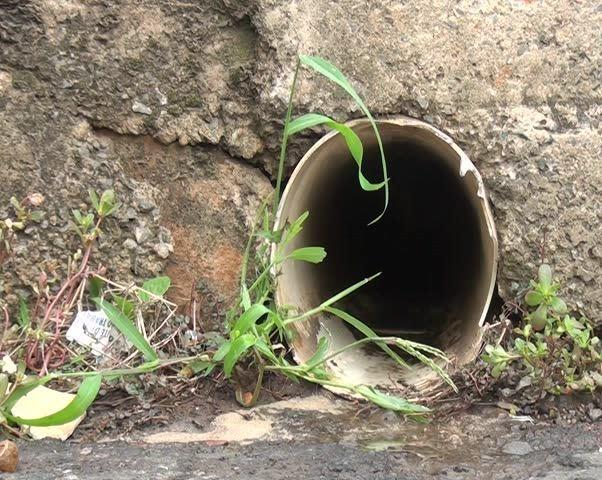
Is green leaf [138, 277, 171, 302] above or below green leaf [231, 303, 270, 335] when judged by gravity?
below

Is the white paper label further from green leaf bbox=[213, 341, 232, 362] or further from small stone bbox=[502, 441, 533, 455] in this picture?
small stone bbox=[502, 441, 533, 455]

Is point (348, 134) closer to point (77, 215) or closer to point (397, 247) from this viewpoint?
point (77, 215)

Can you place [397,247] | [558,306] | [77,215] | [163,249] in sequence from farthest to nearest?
[397,247] → [163,249] → [77,215] → [558,306]

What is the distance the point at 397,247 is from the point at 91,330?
98.3 inches

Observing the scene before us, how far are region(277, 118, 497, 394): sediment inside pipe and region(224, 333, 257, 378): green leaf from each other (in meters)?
0.37

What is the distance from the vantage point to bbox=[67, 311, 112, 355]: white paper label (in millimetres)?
2045

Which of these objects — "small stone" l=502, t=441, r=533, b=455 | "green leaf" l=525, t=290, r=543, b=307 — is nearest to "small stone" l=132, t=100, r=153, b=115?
"green leaf" l=525, t=290, r=543, b=307

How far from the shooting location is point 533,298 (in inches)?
79.7

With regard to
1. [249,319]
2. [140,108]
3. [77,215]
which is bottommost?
[249,319]

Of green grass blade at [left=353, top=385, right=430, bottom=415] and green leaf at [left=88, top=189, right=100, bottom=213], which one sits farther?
green leaf at [left=88, top=189, right=100, bottom=213]

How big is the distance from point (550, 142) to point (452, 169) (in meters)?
0.40

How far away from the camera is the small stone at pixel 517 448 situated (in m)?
1.75

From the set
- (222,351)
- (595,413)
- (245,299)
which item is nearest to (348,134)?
(245,299)

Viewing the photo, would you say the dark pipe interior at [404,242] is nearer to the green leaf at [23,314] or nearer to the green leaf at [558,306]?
the green leaf at [558,306]
